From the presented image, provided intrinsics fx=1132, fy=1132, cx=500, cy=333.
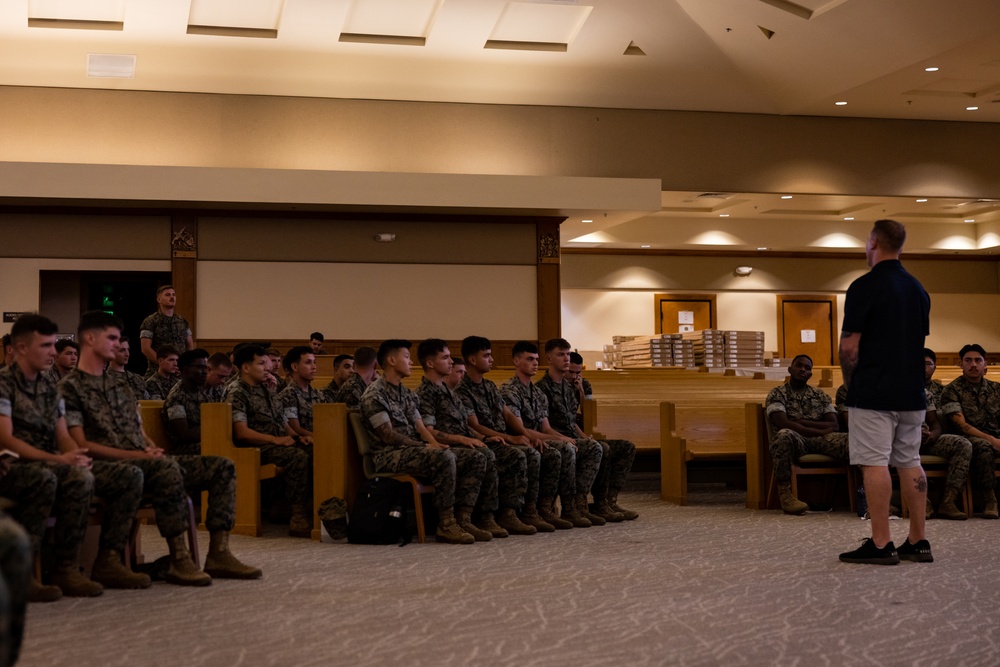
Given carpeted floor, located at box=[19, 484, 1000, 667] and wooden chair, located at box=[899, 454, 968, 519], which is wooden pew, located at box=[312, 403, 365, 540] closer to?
carpeted floor, located at box=[19, 484, 1000, 667]

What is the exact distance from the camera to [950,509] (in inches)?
279

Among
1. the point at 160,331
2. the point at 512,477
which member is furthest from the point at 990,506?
the point at 160,331

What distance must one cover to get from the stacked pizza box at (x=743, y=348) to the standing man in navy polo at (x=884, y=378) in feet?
40.1

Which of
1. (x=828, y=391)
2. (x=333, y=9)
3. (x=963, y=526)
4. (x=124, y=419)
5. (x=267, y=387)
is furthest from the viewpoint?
(x=333, y=9)

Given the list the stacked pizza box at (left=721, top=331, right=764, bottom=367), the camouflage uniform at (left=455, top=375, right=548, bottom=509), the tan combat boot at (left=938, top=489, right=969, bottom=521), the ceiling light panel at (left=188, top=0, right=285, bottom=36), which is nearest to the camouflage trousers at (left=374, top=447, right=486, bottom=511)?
the camouflage uniform at (left=455, top=375, right=548, bottom=509)

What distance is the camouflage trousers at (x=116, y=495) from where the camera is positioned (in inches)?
176

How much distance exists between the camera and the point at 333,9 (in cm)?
1251

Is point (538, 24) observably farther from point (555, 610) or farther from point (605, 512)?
point (555, 610)

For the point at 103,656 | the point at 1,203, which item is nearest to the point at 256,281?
the point at 1,203

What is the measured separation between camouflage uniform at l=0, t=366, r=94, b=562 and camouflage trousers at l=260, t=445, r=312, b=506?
2156 millimetres

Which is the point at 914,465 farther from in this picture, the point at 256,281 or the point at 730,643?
the point at 256,281

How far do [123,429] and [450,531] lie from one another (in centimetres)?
186

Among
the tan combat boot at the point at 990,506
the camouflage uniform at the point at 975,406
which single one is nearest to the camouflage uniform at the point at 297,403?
the camouflage uniform at the point at 975,406

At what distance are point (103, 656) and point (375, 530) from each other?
8.90 ft
